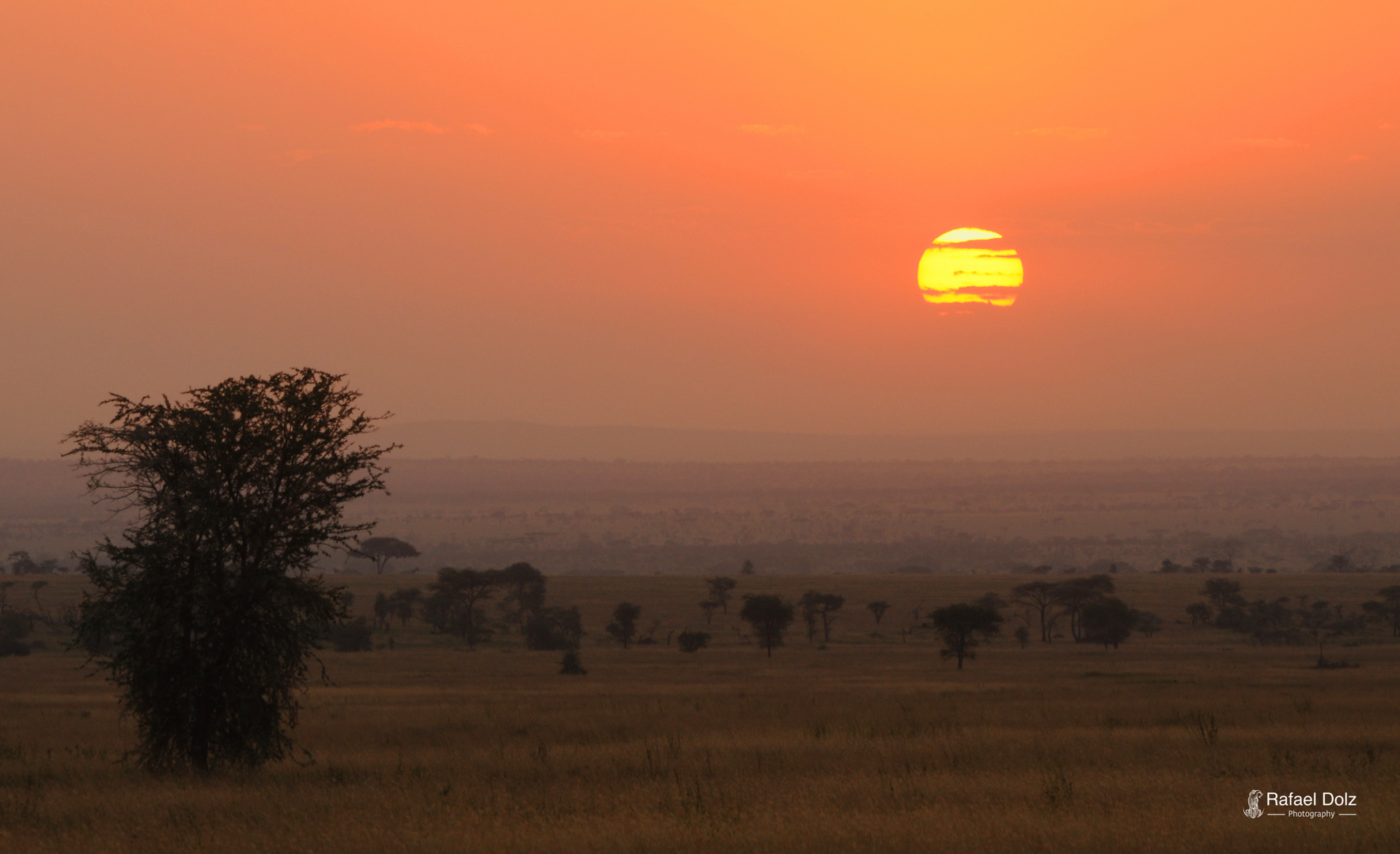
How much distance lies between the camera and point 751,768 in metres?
23.2

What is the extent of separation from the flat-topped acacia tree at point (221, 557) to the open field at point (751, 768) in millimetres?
1232

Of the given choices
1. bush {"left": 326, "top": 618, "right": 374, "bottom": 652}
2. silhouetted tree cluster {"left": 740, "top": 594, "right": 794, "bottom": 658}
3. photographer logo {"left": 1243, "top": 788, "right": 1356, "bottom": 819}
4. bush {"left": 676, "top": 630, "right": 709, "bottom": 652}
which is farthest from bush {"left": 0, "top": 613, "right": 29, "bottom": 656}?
photographer logo {"left": 1243, "top": 788, "right": 1356, "bottom": 819}

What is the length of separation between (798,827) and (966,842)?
222 centimetres

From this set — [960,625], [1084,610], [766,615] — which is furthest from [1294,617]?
Result: [766,615]

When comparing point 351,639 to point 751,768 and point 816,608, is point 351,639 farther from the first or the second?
point 751,768

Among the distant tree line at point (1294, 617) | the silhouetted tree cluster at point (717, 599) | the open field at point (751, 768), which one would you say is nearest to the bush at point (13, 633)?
the open field at point (751, 768)

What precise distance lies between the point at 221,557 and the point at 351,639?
57.9m

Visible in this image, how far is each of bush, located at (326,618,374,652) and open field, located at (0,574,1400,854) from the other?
22754mm

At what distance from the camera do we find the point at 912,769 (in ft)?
74.9

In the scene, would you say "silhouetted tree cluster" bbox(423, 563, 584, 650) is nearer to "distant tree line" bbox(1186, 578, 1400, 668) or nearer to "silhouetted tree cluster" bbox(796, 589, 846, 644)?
"silhouetted tree cluster" bbox(796, 589, 846, 644)

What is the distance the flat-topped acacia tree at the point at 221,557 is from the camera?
69.2 ft

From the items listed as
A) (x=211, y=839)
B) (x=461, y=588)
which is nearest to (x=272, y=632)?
(x=211, y=839)

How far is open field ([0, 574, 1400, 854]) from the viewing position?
16.3 m

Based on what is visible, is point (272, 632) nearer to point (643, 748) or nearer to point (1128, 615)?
point (643, 748)
